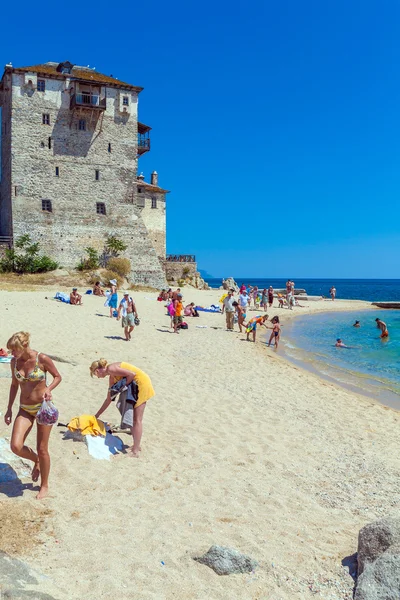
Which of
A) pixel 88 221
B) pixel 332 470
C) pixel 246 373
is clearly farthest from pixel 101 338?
pixel 88 221

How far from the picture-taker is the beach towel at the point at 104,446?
627cm

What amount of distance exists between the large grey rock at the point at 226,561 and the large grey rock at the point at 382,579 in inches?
37.0

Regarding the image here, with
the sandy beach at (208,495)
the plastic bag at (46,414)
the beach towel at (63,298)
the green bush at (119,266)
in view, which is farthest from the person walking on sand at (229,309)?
the plastic bag at (46,414)

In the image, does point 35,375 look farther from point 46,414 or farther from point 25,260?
point 25,260

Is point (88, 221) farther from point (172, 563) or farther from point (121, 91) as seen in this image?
point (172, 563)

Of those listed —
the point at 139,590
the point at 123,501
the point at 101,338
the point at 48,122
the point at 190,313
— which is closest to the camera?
the point at 139,590

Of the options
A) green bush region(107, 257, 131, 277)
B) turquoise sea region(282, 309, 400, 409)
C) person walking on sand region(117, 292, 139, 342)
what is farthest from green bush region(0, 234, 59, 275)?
person walking on sand region(117, 292, 139, 342)

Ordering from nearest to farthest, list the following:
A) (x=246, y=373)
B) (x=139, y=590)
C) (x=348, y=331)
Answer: (x=139, y=590), (x=246, y=373), (x=348, y=331)

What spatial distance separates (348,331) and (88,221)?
2116 centimetres

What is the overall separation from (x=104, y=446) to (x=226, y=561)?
283 cm

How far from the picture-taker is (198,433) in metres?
7.79

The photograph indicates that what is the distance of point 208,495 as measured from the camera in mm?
5566

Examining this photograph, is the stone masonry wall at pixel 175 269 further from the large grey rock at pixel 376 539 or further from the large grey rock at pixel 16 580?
the large grey rock at pixel 16 580

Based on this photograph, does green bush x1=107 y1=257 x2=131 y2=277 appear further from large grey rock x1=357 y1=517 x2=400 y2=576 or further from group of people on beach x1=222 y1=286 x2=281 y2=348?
large grey rock x1=357 y1=517 x2=400 y2=576
